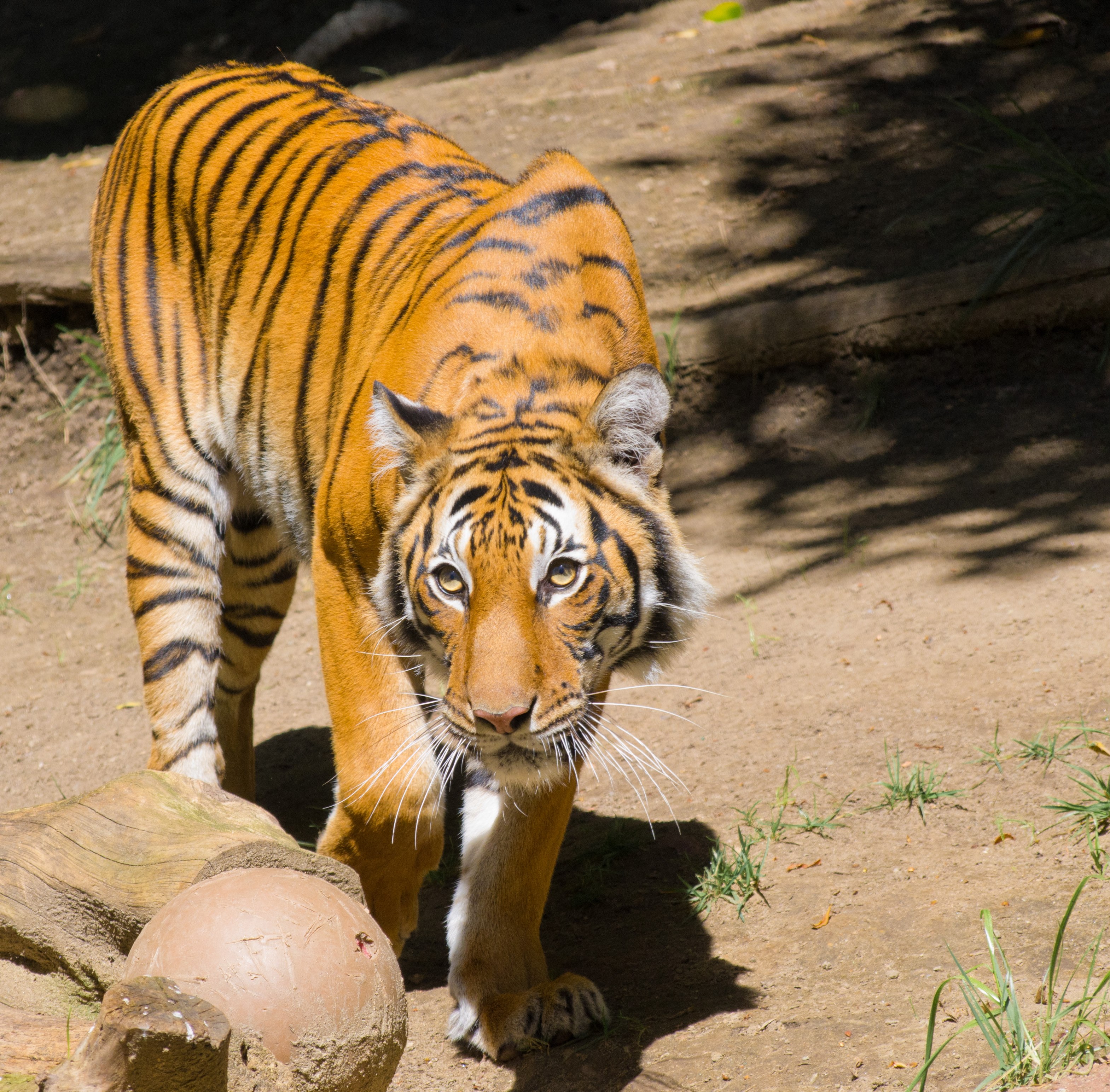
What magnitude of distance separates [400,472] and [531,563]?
42cm

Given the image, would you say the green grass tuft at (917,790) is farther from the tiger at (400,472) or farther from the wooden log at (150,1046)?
the wooden log at (150,1046)

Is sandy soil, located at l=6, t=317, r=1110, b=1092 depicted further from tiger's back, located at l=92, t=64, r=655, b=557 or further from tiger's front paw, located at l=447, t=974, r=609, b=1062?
tiger's back, located at l=92, t=64, r=655, b=557

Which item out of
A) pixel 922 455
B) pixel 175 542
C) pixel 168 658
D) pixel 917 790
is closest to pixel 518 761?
pixel 917 790

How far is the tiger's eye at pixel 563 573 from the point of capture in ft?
6.79

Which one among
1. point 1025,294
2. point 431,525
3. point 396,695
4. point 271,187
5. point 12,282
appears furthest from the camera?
point 12,282

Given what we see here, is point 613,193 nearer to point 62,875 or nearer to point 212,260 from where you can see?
point 212,260

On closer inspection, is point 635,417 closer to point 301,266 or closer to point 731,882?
point 731,882

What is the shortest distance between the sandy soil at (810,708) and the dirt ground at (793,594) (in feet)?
0.03

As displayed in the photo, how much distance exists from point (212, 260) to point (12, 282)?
2.70m

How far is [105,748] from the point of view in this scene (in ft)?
13.2

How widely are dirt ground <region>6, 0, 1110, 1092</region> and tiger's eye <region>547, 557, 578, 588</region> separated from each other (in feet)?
1.23

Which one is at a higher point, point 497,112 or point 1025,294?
point 497,112

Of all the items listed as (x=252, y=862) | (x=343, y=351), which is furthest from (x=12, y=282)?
(x=252, y=862)

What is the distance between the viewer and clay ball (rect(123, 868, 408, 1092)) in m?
1.75
